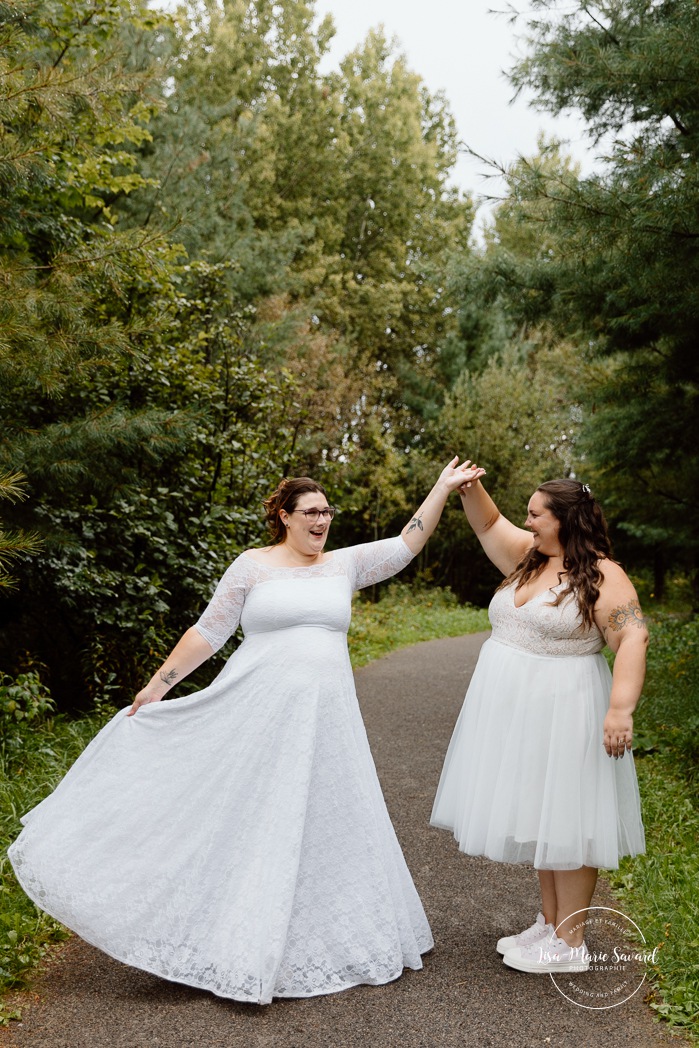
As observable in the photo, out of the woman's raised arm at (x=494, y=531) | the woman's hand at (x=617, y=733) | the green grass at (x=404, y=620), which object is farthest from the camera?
the green grass at (x=404, y=620)

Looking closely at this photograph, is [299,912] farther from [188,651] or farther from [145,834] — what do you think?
[188,651]

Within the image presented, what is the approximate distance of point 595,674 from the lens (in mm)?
3693

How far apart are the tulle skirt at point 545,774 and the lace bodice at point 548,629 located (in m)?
0.04

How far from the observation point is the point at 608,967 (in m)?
3.83

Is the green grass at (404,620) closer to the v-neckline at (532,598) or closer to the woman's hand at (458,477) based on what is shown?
the woman's hand at (458,477)

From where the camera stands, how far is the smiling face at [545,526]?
150 inches

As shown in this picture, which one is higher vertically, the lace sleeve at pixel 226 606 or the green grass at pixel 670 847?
the lace sleeve at pixel 226 606

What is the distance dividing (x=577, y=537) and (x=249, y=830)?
183cm

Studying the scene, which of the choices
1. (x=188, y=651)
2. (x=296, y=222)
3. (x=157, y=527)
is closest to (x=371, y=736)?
(x=157, y=527)

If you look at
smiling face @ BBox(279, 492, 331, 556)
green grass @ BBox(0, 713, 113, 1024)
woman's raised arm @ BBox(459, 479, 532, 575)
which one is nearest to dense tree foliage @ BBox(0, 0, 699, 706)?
green grass @ BBox(0, 713, 113, 1024)

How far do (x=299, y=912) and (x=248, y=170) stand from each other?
2126 centimetres

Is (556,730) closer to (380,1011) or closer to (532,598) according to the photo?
(532,598)

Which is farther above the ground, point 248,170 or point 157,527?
point 248,170

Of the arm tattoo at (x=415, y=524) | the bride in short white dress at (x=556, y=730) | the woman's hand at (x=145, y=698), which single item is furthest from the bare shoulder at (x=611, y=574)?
the woman's hand at (x=145, y=698)
